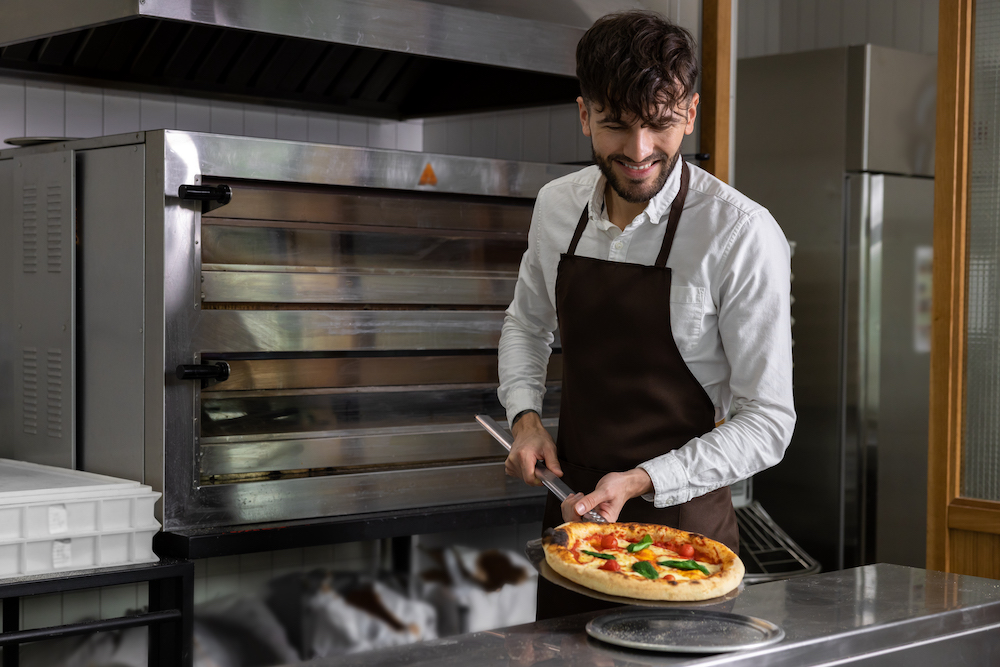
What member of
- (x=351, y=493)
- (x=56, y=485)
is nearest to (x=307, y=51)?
(x=351, y=493)

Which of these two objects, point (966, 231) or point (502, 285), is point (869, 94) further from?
point (502, 285)

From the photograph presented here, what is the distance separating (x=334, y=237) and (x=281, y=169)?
0.22 meters

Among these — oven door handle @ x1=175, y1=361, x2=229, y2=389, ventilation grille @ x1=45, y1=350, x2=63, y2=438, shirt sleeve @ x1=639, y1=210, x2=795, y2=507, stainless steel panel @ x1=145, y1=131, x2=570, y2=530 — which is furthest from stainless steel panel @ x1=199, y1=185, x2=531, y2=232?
shirt sleeve @ x1=639, y1=210, x2=795, y2=507

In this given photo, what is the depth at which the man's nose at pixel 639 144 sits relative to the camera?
1.74m

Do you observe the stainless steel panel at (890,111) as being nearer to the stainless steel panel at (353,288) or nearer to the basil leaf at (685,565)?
the stainless steel panel at (353,288)

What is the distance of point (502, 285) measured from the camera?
2.92m

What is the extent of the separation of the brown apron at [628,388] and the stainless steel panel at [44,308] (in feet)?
4.31

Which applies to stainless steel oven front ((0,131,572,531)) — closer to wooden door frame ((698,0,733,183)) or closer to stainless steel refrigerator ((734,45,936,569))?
wooden door frame ((698,0,733,183))

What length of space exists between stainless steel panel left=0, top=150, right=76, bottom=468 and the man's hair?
144 cm

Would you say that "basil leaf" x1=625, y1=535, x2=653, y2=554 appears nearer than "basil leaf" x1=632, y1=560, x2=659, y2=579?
No

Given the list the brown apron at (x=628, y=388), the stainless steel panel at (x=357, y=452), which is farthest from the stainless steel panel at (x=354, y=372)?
the brown apron at (x=628, y=388)

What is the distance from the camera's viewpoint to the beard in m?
1.79

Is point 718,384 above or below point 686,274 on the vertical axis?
below

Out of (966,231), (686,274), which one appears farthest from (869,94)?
(686,274)
